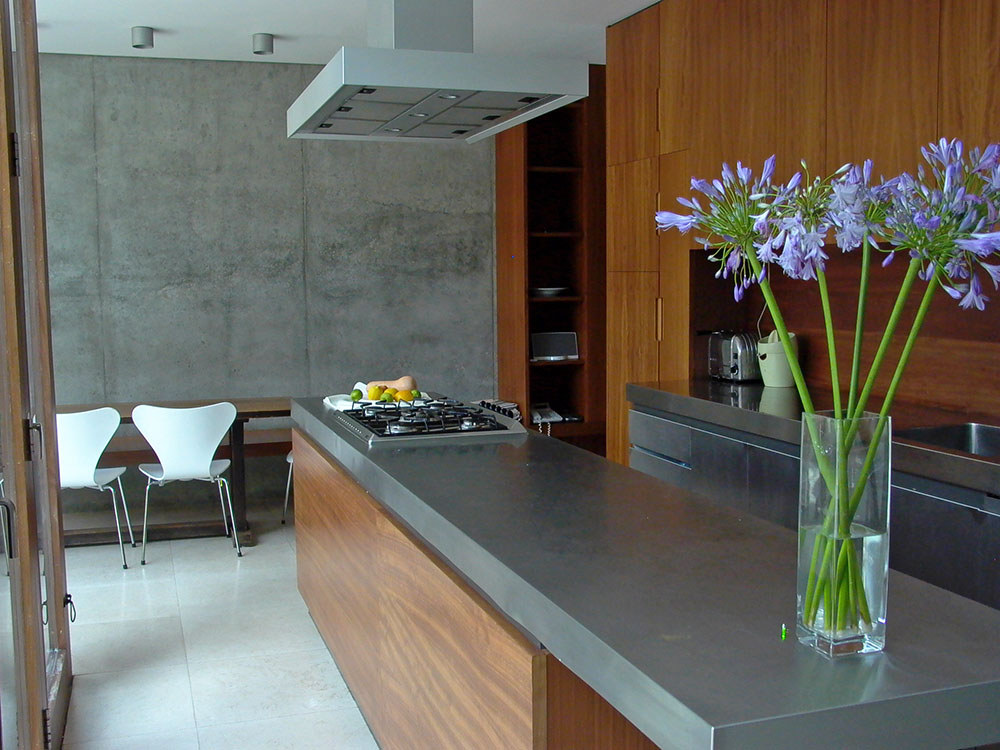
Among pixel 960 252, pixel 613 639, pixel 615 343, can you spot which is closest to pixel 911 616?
pixel 613 639

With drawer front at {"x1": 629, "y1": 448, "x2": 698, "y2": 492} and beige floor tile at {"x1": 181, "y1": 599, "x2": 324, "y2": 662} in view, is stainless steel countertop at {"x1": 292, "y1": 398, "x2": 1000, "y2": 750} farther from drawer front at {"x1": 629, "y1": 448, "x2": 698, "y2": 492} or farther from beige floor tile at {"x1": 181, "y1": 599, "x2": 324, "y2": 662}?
drawer front at {"x1": 629, "y1": 448, "x2": 698, "y2": 492}

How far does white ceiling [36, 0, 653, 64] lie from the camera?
5.14 metres

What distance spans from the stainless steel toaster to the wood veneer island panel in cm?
201

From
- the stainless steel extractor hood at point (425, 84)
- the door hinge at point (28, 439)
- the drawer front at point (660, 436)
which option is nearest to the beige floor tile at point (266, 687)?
the door hinge at point (28, 439)

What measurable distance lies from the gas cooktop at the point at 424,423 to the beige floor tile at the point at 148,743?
3.65 feet

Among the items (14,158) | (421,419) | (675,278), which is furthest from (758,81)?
(14,158)

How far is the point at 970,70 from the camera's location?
3.36 m

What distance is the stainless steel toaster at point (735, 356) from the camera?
4.80 metres

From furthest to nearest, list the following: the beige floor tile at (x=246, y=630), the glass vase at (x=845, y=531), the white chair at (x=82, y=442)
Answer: the white chair at (x=82, y=442) < the beige floor tile at (x=246, y=630) < the glass vase at (x=845, y=531)

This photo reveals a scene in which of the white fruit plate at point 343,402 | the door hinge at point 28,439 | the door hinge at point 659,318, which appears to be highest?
the door hinge at point 659,318

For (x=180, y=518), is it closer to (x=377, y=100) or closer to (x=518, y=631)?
(x=377, y=100)

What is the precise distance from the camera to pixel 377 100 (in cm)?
317

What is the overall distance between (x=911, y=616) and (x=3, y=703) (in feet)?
6.16

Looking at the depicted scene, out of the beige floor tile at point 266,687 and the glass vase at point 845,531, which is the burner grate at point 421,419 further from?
the glass vase at point 845,531
